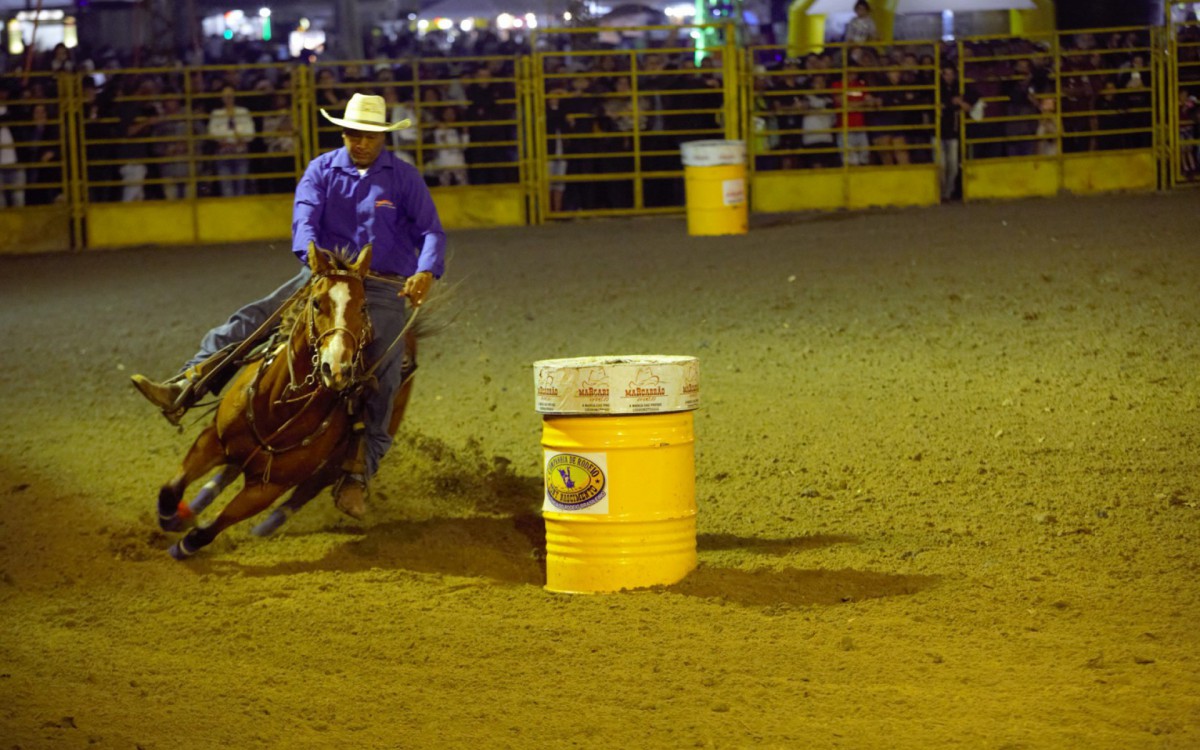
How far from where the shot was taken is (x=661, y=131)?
66.3 ft

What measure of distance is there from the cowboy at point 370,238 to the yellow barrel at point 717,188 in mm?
10932

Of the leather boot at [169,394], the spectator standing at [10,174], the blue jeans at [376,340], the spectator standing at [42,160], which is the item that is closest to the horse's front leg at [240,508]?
the blue jeans at [376,340]

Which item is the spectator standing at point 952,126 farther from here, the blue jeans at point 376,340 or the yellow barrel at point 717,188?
the blue jeans at point 376,340

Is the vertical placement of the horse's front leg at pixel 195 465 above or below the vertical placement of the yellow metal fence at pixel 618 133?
below

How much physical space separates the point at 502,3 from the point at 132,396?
1061 inches

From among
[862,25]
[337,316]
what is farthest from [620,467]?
[862,25]

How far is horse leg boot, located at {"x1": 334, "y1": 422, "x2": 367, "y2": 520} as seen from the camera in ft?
22.5

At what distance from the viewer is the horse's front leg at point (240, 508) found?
21.9 feet

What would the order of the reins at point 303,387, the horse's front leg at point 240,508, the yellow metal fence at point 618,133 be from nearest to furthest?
the reins at point 303,387 < the horse's front leg at point 240,508 < the yellow metal fence at point 618,133

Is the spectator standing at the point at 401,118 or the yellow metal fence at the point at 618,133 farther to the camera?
the yellow metal fence at the point at 618,133

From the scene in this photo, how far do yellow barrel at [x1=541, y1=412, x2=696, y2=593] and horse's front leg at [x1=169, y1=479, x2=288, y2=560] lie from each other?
147 cm

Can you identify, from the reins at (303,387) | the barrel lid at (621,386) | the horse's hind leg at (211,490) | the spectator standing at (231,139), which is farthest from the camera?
the spectator standing at (231,139)

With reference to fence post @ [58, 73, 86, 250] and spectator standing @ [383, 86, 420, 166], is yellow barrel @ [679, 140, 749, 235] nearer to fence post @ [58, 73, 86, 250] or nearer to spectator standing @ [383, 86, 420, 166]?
spectator standing @ [383, 86, 420, 166]

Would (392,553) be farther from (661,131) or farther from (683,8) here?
(683,8)
